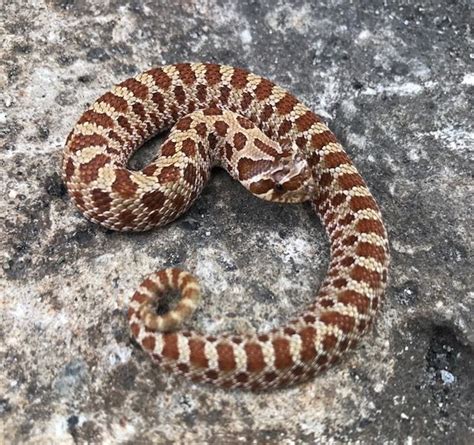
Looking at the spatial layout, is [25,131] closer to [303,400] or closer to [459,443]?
[303,400]

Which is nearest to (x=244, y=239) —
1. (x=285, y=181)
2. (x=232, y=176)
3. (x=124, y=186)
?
(x=285, y=181)

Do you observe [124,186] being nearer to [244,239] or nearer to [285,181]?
[244,239]

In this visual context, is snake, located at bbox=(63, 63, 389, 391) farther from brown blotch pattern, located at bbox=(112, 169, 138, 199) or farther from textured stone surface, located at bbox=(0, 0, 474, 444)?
textured stone surface, located at bbox=(0, 0, 474, 444)

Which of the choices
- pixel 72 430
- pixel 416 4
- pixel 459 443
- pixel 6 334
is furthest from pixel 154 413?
pixel 416 4

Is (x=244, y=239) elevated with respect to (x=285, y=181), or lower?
lower

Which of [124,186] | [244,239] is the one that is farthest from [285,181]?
[124,186]

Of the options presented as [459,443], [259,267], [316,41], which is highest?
[316,41]

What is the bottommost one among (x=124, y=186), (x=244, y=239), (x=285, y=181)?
(x=244, y=239)

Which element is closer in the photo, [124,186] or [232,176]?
[124,186]
